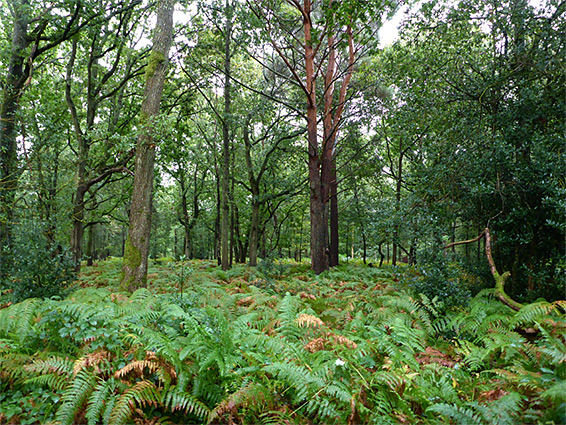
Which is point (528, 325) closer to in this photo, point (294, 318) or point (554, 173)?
point (554, 173)

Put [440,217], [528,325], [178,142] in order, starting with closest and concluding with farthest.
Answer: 1. [528,325]
2. [440,217]
3. [178,142]

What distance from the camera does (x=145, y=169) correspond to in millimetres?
7102

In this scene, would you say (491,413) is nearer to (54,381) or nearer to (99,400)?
(99,400)

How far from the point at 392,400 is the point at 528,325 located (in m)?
3.43

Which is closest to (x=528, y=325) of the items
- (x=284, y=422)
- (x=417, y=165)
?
(x=284, y=422)

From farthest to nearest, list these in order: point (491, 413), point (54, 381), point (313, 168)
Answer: point (313, 168) → point (54, 381) → point (491, 413)

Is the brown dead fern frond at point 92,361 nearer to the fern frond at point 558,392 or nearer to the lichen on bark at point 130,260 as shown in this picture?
the fern frond at point 558,392

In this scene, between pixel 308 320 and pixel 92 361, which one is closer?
pixel 92 361

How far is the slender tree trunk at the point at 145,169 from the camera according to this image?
6957 millimetres

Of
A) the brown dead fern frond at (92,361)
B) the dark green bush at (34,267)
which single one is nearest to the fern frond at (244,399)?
the brown dead fern frond at (92,361)

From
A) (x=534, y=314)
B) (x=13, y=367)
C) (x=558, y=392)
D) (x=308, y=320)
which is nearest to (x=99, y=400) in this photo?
(x=13, y=367)

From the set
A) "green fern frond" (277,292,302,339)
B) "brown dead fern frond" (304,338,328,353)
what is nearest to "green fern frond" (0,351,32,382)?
"green fern frond" (277,292,302,339)

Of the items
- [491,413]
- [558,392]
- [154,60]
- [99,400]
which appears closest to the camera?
[558,392]

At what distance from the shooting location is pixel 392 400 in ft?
9.37
